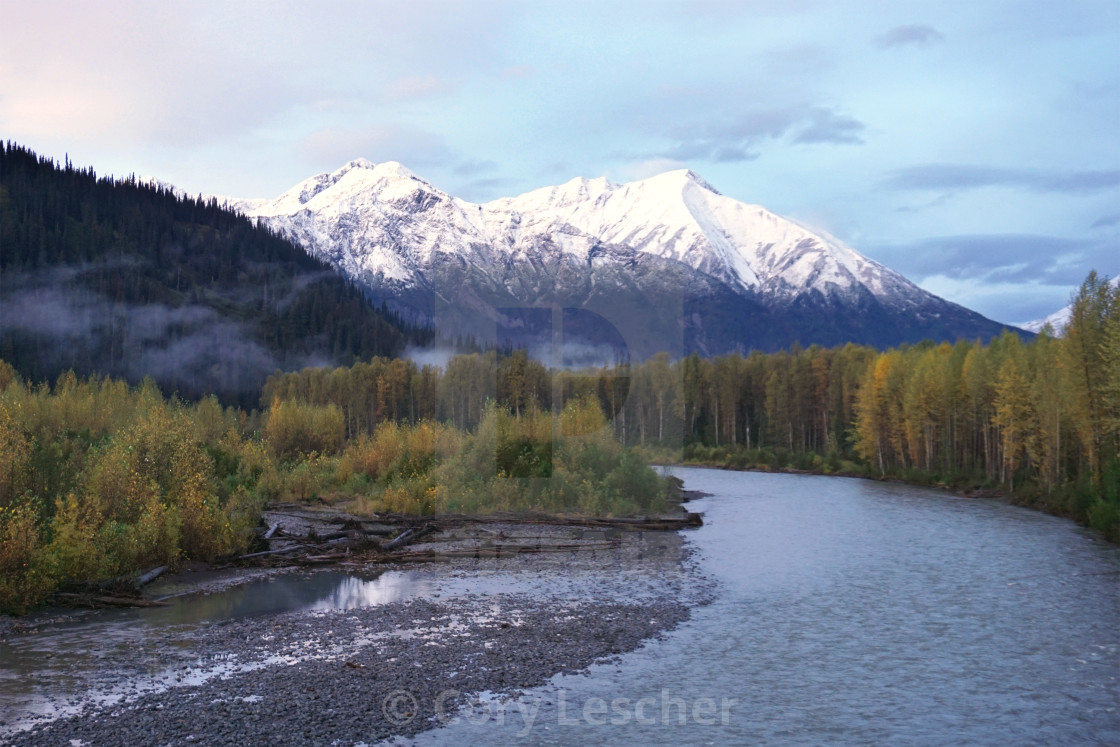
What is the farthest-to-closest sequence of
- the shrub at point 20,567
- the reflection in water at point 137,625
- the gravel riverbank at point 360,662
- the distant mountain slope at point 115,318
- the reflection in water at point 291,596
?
the distant mountain slope at point 115,318
the reflection in water at point 291,596
the shrub at point 20,567
the reflection in water at point 137,625
the gravel riverbank at point 360,662

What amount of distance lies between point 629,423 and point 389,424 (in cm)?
6225

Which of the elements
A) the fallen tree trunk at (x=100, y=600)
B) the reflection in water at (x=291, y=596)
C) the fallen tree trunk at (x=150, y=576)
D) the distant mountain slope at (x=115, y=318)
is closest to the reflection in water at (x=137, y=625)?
the reflection in water at (x=291, y=596)

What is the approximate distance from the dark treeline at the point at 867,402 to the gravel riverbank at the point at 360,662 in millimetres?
23536

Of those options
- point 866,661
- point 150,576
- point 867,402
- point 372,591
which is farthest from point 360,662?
point 867,402

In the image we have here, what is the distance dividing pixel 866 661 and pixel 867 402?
74346mm

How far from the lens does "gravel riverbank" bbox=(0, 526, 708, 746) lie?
553 inches

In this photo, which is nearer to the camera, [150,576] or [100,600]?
[100,600]

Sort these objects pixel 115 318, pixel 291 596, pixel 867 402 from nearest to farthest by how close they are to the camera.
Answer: pixel 291 596 → pixel 867 402 → pixel 115 318

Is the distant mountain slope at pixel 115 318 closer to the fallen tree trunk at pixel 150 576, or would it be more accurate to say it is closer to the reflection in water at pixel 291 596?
the fallen tree trunk at pixel 150 576

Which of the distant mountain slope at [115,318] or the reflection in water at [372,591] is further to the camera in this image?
the distant mountain slope at [115,318]

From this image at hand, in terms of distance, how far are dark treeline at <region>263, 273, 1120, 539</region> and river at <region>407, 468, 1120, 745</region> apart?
13871mm

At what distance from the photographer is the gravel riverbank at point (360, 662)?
553 inches

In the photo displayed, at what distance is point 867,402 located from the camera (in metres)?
88.8

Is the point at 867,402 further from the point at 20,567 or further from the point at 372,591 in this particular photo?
the point at 20,567
